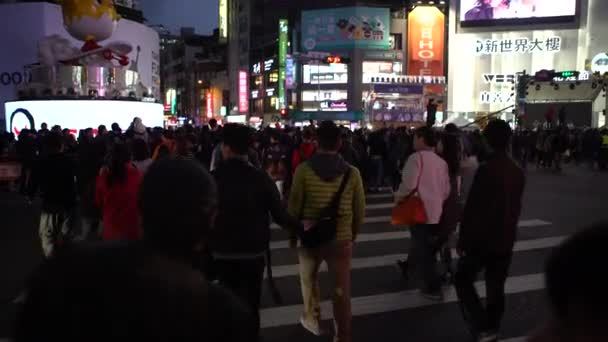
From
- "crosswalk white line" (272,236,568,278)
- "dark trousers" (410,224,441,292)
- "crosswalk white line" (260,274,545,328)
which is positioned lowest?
"crosswalk white line" (272,236,568,278)

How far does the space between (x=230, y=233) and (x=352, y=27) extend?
2416 inches

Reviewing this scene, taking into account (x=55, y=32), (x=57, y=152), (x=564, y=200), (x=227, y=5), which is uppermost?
(x=227, y=5)

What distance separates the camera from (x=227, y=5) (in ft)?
305

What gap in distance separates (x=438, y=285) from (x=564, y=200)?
30.5 feet

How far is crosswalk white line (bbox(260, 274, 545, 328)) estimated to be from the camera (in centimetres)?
591

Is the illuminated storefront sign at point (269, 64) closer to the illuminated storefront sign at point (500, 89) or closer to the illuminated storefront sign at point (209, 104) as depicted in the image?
the illuminated storefront sign at point (209, 104)

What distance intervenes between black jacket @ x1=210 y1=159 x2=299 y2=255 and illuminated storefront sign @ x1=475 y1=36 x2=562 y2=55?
4761cm

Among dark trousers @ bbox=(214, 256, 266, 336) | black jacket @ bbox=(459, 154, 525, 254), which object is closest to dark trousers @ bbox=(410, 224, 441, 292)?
black jacket @ bbox=(459, 154, 525, 254)

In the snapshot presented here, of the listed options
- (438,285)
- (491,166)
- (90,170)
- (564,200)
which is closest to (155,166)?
(491,166)

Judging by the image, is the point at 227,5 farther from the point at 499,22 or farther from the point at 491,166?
the point at 491,166

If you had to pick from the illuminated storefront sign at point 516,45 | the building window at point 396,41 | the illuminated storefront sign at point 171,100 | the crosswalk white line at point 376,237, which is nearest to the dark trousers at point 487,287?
the crosswalk white line at point 376,237

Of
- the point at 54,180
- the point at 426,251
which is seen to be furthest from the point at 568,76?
the point at 54,180

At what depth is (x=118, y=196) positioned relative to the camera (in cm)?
535

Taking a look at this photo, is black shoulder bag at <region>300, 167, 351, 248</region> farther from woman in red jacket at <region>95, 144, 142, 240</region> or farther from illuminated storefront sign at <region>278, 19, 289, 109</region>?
illuminated storefront sign at <region>278, 19, 289, 109</region>
